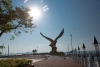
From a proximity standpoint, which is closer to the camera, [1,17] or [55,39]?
[1,17]

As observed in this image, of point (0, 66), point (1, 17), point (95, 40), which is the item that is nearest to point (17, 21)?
point (1, 17)

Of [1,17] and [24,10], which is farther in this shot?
[24,10]

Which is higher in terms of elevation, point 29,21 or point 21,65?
point 29,21

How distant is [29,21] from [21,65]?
5.29 m

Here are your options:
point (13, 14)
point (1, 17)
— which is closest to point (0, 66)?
point (1, 17)

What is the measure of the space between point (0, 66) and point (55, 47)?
48.1 meters

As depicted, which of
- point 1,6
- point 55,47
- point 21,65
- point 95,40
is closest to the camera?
point 21,65

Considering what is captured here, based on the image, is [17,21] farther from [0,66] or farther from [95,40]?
[95,40]

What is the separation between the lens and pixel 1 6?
11375 mm

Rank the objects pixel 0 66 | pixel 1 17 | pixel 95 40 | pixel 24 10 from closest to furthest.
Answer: pixel 0 66, pixel 1 17, pixel 24 10, pixel 95 40

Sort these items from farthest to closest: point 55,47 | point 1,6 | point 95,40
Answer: point 55,47
point 95,40
point 1,6

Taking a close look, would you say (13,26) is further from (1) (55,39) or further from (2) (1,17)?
(1) (55,39)

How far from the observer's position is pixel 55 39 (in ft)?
183

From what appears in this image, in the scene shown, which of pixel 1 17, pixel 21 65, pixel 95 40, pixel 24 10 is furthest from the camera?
pixel 95 40
